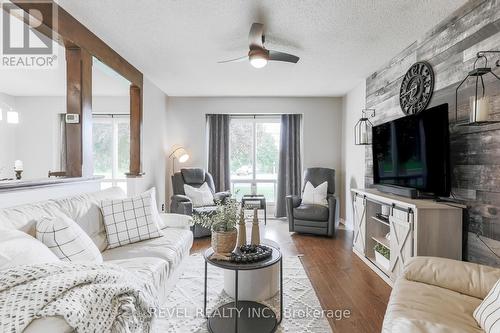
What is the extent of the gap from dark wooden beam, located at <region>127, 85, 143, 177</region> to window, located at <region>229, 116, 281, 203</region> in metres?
2.06

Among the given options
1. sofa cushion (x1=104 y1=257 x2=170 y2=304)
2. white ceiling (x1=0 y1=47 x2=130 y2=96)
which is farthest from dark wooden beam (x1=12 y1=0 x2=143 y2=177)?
sofa cushion (x1=104 y1=257 x2=170 y2=304)

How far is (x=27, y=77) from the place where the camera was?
4.32 meters

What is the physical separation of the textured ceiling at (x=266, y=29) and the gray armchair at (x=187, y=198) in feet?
5.26

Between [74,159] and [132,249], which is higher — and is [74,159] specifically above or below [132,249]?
above

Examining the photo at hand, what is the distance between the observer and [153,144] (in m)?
4.64

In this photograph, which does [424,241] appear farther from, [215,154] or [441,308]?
[215,154]

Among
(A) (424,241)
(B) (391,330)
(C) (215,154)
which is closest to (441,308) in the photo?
(B) (391,330)

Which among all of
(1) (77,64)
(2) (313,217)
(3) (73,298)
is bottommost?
(2) (313,217)

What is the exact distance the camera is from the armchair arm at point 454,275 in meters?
1.59

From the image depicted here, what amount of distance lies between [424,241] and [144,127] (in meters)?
3.80

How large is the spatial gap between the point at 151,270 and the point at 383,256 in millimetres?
2320

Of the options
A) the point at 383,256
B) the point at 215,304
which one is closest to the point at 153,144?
the point at 215,304

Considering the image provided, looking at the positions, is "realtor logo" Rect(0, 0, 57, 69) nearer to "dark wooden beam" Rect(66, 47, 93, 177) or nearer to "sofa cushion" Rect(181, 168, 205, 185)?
"dark wooden beam" Rect(66, 47, 93, 177)

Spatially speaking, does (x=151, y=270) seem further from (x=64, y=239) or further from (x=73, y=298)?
(x=73, y=298)
